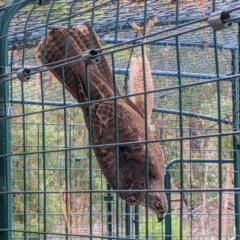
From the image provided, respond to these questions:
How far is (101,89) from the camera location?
6.61 feet

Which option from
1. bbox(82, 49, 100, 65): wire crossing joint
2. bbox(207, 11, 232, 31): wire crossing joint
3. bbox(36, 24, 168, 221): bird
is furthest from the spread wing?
bbox(207, 11, 232, 31): wire crossing joint

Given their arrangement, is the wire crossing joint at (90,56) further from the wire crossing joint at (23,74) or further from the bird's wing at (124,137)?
the bird's wing at (124,137)

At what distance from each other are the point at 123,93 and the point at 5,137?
1100 millimetres

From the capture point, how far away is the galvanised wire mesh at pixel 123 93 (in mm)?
1514

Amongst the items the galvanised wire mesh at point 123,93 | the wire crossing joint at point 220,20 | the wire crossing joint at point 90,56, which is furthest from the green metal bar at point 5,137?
the wire crossing joint at point 220,20

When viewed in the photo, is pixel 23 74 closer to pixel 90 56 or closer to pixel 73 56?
pixel 73 56

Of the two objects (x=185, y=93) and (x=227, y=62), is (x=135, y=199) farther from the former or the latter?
(x=185, y=93)

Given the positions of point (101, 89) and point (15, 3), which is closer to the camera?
point (15, 3)

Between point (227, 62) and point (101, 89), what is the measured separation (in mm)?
1572

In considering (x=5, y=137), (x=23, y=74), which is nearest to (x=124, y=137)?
(x=5, y=137)

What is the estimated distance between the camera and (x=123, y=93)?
295 cm

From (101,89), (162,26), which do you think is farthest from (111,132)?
(162,26)

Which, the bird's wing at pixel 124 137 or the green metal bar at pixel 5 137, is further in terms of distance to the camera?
the bird's wing at pixel 124 137

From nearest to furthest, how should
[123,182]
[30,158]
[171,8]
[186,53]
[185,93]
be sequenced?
[123,182] → [171,8] → [186,53] → [185,93] → [30,158]
